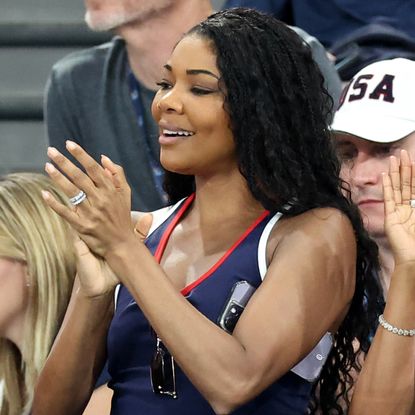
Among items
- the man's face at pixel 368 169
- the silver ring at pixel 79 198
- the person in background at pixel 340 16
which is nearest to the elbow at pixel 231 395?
the silver ring at pixel 79 198

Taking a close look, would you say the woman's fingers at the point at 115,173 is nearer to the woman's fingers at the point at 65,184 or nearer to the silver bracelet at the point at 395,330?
the woman's fingers at the point at 65,184

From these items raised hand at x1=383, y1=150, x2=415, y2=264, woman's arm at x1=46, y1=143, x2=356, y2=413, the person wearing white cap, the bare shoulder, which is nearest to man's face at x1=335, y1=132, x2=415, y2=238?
the person wearing white cap

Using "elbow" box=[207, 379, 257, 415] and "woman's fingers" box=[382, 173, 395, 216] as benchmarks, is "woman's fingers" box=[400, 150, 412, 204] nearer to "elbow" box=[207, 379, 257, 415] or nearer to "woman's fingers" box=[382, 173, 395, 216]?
"woman's fingers" box=[382, 173, 395, 216]

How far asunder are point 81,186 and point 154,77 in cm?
138

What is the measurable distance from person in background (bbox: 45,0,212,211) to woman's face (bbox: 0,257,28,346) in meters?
0.85

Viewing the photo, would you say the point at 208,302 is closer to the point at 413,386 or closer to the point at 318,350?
the point at 318,350

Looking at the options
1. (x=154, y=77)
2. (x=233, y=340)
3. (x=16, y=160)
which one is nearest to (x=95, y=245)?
(x=233, y=340)

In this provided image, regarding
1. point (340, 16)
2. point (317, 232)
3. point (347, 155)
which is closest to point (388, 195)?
point (317, 232)

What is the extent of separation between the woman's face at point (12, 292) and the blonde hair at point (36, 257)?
12mm

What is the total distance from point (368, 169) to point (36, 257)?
2.52ft

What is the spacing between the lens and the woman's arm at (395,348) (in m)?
1.97

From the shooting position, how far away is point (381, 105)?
2.62 meters

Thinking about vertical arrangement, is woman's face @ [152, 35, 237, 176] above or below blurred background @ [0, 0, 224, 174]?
above

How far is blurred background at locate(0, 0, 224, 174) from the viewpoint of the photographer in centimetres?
381
